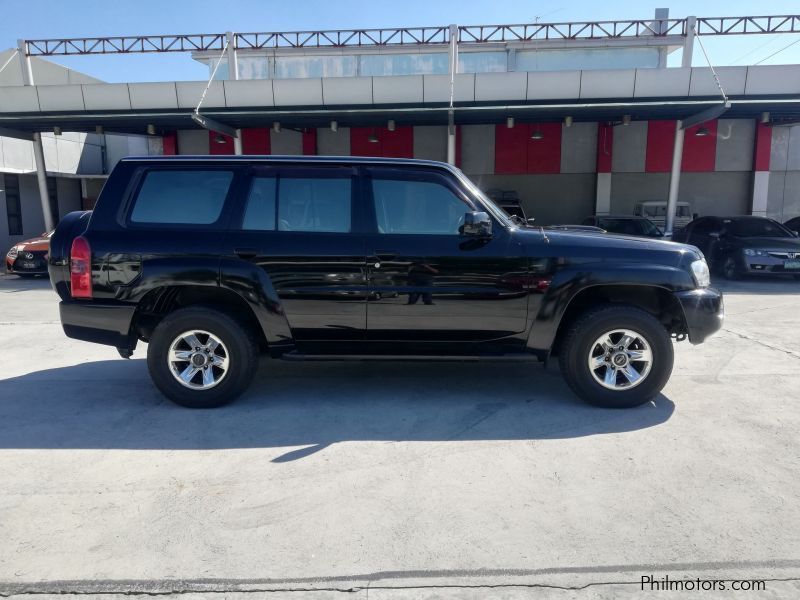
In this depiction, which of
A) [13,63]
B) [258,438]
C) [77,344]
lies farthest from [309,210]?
[13,63]

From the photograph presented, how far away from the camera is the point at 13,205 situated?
1942 centimetres

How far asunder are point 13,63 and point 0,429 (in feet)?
72.5

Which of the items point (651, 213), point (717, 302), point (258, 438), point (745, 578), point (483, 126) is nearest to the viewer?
point (745, 578)

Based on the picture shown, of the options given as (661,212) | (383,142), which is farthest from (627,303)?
(383,142)

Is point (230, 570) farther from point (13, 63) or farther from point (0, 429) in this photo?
point (13, 63)

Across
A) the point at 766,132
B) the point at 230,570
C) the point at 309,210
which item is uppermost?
the point at 766,132

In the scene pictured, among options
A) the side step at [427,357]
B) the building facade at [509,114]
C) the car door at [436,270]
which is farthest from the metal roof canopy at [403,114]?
the side step at [427,357]

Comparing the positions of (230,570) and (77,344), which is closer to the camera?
Result: (230,570)

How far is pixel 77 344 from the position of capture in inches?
280

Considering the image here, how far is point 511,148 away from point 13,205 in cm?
1678

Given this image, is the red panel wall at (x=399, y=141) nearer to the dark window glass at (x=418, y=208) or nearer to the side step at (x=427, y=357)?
the dark window glass at (x=418, y=208)

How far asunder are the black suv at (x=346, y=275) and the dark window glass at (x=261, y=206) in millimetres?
11

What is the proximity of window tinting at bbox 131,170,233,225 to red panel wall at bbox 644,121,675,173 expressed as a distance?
18.5 m

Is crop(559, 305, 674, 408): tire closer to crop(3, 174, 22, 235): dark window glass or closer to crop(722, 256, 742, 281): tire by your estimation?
crop(722, 256, 742, 281): tire
